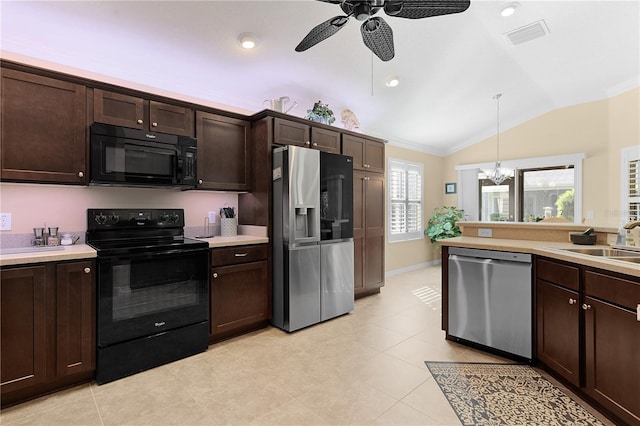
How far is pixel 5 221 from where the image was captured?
7.82 ft

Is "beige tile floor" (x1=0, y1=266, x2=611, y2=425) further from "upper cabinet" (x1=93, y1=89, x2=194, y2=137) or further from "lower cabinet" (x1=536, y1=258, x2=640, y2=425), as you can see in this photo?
"upper cabinet" (x1=93, y1=89, x2=194, y2=137)

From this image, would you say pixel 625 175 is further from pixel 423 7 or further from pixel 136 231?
pixel 136 231

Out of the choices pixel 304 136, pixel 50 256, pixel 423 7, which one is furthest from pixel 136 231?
pixel 423 7

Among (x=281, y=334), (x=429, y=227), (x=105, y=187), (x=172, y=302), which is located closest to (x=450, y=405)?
(x=281, y=334)

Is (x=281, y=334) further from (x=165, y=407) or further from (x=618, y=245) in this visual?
(x=618, y=245)

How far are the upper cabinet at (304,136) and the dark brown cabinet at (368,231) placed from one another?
1.84 ft

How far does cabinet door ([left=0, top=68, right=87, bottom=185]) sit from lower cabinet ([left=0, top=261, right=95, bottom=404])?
0.70 meters

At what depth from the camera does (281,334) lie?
126 inches

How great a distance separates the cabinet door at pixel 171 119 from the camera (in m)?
2.79

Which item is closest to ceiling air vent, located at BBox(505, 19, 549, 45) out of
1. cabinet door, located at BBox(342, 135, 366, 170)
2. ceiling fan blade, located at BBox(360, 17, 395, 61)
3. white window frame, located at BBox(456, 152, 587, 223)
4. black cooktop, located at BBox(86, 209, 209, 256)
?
cabinet door, located at BBox(342, 135, 366, 170)

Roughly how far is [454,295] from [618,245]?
123 cm

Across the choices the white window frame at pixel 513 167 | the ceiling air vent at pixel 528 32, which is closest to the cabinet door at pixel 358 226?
the ceiling air vent at pixel 528 32

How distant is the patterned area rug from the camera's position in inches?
74.0

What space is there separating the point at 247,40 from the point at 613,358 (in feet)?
11.5
